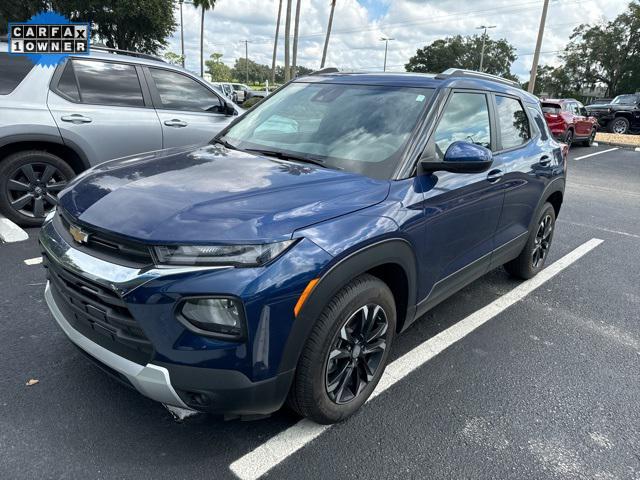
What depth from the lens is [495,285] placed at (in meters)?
4.57

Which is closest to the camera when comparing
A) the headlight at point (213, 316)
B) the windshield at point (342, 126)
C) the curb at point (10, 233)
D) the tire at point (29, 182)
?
the headlight at point (213, 316)

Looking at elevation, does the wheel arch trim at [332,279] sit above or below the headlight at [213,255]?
below

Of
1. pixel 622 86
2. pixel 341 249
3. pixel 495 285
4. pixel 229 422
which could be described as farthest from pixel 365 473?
pixel 622 86

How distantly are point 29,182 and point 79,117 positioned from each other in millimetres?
864

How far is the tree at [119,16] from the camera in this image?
22.6 m

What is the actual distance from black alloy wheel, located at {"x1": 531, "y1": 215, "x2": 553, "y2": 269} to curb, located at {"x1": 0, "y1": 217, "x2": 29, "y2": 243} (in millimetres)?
5023

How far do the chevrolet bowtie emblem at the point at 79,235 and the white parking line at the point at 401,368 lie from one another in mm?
1227

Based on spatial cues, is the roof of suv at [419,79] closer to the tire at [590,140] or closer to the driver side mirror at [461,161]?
the driver side mirror at [461,161]

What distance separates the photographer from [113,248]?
2086 millimetres

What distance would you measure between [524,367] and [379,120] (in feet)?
6.18

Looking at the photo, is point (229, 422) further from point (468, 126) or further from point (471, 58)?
point (471, 58)

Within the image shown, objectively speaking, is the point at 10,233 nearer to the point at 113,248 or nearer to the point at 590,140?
the point at 113,248

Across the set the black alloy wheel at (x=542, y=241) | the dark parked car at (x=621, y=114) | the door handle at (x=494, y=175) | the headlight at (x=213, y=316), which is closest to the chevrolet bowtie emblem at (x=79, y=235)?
the headlight at (x=213, y=316)

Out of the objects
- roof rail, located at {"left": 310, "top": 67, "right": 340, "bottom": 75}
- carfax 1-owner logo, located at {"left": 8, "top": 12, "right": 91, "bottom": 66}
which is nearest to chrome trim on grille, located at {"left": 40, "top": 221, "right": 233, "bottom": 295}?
roof rail, located at {"left": 310, "top": 67, "right": 340, "bottom": 75}
